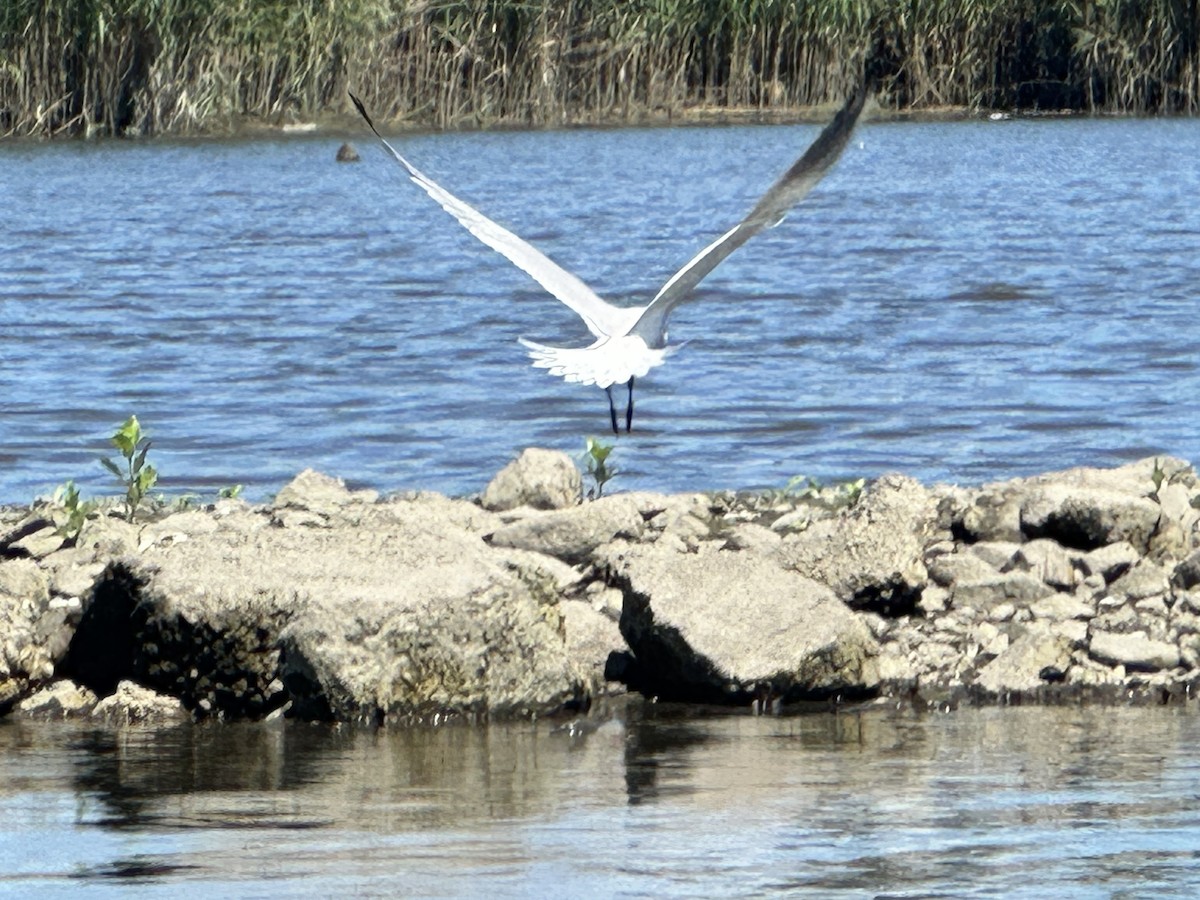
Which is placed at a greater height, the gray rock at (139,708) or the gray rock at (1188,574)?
the gray rock at (1188,574)

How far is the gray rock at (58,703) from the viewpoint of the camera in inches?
277

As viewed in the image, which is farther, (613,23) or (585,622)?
(613,23)

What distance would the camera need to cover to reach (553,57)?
39.5 m

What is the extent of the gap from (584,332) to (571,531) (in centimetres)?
961

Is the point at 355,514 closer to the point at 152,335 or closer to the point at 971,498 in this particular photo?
the point at 971,498

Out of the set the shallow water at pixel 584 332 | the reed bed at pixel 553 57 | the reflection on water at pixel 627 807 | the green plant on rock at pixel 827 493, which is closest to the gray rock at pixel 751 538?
the green plant on rock at pixel 827 493

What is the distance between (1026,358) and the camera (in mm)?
15180

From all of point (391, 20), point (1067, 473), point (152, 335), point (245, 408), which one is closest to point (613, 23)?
point (391, 20)

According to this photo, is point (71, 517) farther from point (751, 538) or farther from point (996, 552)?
point (996, 552)

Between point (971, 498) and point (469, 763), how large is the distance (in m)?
3.04

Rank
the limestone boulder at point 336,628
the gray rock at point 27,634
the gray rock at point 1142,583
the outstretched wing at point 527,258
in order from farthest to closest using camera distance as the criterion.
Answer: the outstretched wing at point 527,258
the gray rock at point 1142,583
the gray rock at point 27,634
the limestone boulder at point 336,628

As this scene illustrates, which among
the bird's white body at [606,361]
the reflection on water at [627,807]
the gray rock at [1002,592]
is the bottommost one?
the reflection on water at [627,807]

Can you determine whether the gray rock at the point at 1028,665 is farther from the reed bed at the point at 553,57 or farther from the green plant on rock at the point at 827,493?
the reed bed at the point at 553,57

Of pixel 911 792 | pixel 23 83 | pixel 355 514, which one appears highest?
pixel 23 83
